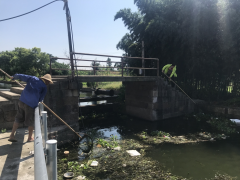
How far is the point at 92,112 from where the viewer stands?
38.5ft

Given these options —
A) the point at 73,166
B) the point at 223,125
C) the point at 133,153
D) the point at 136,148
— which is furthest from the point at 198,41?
the point at 73,166

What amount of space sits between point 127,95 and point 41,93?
8245 millimetres

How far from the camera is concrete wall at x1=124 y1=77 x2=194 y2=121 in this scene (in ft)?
34.0

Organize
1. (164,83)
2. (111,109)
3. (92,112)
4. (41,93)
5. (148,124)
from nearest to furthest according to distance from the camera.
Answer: (41,93), (148,124), (164,83), (92,112), (111,109)

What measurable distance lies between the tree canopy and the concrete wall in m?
2.36

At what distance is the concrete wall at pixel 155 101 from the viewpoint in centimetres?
1036

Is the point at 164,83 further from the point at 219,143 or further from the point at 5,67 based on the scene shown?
the point at 5,67

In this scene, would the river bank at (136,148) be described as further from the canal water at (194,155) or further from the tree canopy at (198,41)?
the tree canopy at (198,41)

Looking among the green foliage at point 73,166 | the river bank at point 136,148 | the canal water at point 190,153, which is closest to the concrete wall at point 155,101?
the river bank at point 136,148

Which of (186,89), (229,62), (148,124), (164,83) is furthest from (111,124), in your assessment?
(229,62)

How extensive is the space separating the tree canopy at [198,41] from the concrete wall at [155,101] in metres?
2.36

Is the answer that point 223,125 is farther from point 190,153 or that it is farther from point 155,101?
point 190,153

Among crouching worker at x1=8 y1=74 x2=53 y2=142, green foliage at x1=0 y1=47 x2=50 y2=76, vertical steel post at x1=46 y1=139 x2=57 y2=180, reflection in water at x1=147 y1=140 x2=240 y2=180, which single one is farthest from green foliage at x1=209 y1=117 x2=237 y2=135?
green foliage at x1=0 y1=47 x2=50 y2=76

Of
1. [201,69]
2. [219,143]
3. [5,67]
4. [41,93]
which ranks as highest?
[5,67]
